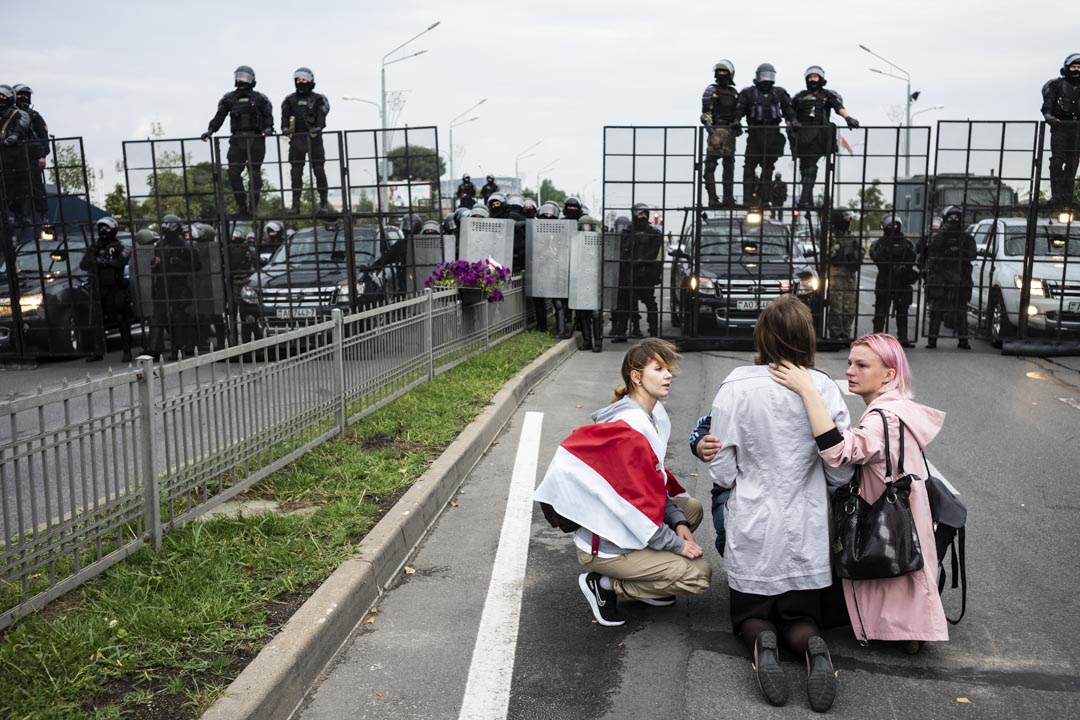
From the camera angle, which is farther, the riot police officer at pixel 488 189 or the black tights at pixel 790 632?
the riot police officer at pixel 488 189

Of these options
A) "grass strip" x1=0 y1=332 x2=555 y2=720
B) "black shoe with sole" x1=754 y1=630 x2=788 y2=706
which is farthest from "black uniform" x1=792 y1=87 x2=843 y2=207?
"black shoe with sole" x1=754 y1=630 x2=788 y2=706

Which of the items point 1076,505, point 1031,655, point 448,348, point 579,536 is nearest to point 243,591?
point 579,536

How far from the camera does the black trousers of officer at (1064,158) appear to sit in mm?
15109

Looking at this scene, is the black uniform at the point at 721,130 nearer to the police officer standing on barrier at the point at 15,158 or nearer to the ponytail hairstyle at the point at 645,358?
the police officer standing on barrier at the point at 15,158

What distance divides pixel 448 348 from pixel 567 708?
26.3 ft

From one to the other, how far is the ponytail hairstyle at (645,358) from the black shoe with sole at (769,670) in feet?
4.21

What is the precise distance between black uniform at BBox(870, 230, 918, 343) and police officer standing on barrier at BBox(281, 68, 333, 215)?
887 cm

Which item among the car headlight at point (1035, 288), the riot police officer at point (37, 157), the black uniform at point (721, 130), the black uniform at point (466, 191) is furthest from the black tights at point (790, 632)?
the black uniform at point (466, 191)

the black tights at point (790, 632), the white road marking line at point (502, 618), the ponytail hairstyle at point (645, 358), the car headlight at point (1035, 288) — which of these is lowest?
the white road marking line at point (502, 618)

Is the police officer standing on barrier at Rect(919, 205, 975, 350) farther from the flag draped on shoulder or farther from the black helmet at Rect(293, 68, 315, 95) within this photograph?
the flag draped on shoulder

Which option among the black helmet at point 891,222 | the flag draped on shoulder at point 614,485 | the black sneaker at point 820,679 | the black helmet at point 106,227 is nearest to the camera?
the black sneaker at point 820,679

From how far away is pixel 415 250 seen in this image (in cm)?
1644

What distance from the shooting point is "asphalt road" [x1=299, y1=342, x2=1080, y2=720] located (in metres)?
3.92

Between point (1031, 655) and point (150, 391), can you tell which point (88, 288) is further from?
point (1031, 655)
